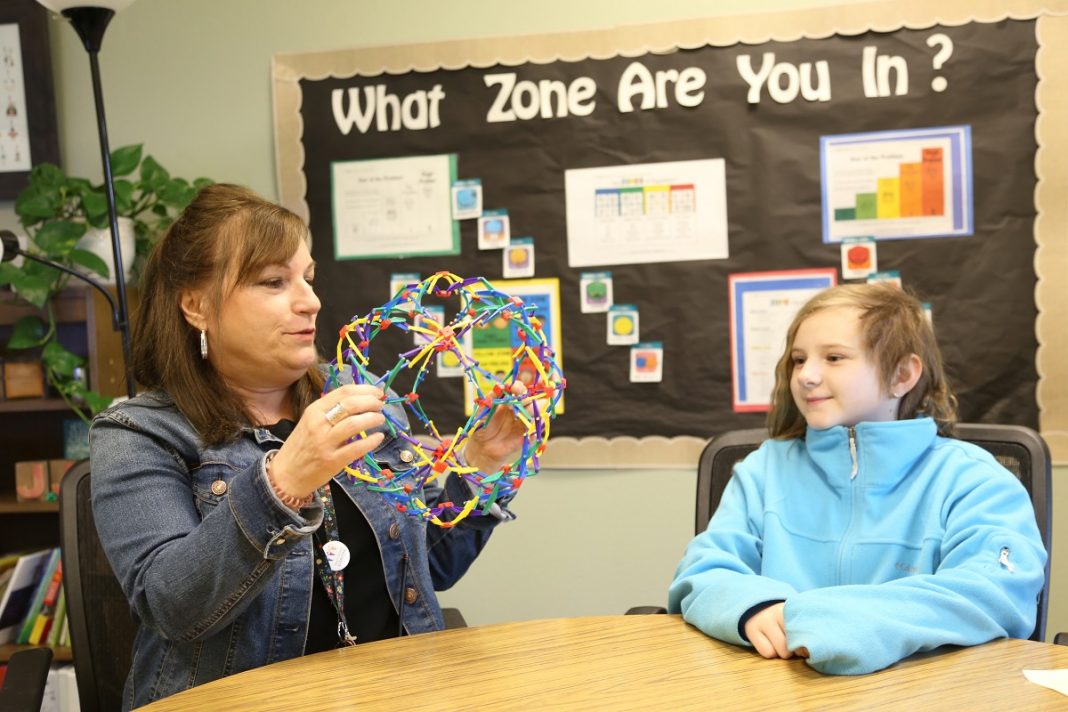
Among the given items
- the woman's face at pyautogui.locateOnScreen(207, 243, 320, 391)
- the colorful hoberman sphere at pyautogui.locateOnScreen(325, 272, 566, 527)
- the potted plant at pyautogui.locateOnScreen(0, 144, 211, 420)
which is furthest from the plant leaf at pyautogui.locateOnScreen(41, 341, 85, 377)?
the colorful hoberman sphere at pyautogui.locateOnScreen(325, 272, 566, 527)

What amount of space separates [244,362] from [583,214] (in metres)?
1.52

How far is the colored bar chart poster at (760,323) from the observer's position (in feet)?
9.34

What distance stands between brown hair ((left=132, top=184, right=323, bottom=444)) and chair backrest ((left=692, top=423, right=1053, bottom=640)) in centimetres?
81

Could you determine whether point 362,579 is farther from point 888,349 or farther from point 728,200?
point 728,200

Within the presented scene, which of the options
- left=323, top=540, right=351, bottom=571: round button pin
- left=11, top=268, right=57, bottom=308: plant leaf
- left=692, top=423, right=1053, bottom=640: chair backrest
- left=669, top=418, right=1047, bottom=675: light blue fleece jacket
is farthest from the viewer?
left=11, top=268, right=57, bottom=308: plant leaf

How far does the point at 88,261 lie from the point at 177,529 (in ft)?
5.07

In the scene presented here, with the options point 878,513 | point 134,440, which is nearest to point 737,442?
point 878,513

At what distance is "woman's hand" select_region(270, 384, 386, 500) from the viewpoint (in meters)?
1.25

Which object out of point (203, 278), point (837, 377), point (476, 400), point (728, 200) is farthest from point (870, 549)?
point (728, 200)

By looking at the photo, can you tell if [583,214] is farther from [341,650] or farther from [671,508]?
[341,650]

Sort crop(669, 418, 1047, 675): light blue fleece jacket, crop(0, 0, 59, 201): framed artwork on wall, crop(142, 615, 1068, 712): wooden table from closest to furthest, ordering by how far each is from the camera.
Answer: crop(142, 615, 1068, 712): wooden table < crop(669, 418, 1047, 675): light blue fleece jacket < crop(0, 0, 59, 201): framed artwork on wall

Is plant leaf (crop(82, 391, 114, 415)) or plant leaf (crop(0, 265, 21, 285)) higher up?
plant leaf (crop(0, 265, 21, 285))

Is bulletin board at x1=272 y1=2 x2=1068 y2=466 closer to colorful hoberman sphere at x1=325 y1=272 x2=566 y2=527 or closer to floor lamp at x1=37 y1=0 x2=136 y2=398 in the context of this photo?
floor lamp at x1=37 y1=0 x2=136 y2=398

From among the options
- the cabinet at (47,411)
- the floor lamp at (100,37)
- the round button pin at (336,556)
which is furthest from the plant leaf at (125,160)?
the round button pin at (336,556)
